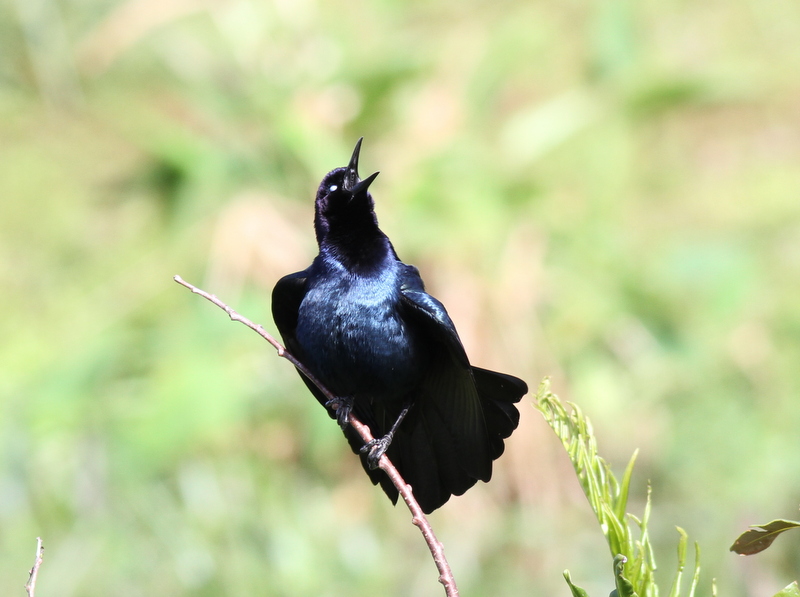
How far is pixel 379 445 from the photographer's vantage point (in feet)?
7.35

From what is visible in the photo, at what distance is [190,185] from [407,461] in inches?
162

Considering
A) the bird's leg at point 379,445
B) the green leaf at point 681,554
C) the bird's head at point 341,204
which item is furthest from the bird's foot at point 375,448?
the green leaf at point 681,554

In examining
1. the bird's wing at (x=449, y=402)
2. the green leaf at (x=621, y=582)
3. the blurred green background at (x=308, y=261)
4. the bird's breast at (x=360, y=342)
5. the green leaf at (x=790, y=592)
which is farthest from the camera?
the blurred green background at (x=308, y=261)

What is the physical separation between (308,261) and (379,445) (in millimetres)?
3476

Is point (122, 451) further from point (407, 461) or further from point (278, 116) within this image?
point (407, 461)

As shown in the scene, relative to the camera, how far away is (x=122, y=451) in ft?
16.9

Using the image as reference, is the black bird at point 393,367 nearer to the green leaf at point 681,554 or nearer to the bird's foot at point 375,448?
the bird's foot at point 375,448

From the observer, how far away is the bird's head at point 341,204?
103 inches

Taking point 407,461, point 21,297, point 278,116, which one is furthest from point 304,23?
point 407,461

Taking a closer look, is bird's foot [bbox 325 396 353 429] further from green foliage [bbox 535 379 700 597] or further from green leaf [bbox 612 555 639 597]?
green leaf [bbox 612 555 639 597]

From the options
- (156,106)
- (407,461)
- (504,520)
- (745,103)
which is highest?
(156,106)

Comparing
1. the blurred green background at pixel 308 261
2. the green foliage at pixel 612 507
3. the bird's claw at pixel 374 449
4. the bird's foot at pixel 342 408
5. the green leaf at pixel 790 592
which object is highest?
the blurred green background at pixel 308 261

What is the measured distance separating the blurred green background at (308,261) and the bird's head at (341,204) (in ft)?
7.50

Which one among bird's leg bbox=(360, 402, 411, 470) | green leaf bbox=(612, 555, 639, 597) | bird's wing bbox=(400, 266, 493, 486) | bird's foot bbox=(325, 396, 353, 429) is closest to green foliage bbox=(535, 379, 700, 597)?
green leaf bbox=(612, 555, 639, 597)
